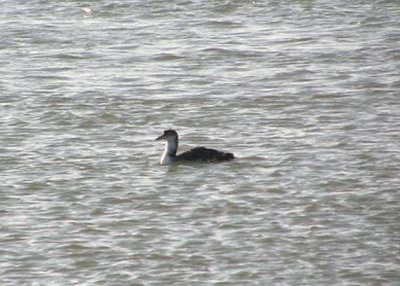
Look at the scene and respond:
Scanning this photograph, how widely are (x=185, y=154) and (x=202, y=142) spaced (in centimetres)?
98

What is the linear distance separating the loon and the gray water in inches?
4.6

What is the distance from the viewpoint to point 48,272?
1254cm

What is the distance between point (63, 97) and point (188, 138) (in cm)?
269

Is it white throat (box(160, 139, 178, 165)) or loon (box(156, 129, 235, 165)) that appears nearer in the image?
loon (box(156, 129, 235, 165))

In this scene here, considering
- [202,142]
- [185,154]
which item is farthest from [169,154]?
[202,142]

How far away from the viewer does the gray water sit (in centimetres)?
1286

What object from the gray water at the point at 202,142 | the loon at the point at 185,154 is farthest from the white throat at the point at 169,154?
the gray water at the point at 202,142

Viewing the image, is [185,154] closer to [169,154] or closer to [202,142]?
[169,154]

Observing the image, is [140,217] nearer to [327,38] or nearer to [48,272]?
[48,272]

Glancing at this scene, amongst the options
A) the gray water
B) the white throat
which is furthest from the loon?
the gray water

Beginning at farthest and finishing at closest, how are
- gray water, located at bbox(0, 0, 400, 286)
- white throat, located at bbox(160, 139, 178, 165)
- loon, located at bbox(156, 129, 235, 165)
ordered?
white throat, located at bbox(160, 139, 178, 165), loon, located at bbox(156, 129, 235, 165), gray water, located at bbox(0, 0, 400, 286)

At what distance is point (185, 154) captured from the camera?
52.9 feet

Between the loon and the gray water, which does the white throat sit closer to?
the loon

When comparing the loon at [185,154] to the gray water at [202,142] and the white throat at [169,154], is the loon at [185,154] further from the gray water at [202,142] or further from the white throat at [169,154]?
the gray water at [202,142]
